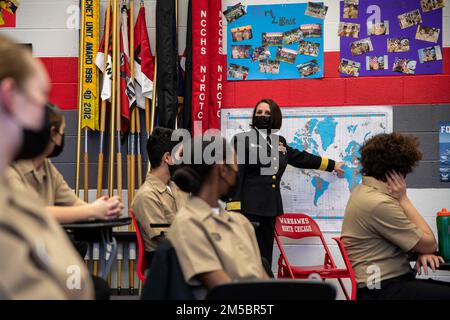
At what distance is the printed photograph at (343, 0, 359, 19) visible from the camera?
4.71 m

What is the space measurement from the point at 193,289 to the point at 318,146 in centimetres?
304

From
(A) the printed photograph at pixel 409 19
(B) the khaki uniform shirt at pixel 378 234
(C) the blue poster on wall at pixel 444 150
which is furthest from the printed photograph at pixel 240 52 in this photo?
(B) the khaki uniform shirt at pixel 378 234

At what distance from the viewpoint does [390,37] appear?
4688 mm

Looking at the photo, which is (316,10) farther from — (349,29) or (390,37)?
(390,37)

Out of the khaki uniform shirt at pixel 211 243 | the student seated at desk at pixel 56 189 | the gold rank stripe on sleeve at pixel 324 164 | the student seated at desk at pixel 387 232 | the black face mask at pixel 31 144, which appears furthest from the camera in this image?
the gold rank stripe on sleeve at pixel 324 164

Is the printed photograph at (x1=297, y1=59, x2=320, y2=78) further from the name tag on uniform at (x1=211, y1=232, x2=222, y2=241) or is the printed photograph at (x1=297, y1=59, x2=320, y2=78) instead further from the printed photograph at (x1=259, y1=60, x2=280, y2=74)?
the name tag on uniform at (x1=211, y1=232, x2=222, y2=241)

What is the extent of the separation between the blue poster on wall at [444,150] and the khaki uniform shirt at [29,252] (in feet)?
13.5

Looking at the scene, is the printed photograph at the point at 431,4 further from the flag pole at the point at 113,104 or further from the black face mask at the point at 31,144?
the black face mask at the point at 31,144

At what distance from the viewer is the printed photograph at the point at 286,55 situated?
4.75 meters

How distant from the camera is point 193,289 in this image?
6.15ft

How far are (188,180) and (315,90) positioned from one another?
2859 millimetres

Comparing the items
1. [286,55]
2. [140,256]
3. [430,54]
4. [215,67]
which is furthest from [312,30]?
[140,256]

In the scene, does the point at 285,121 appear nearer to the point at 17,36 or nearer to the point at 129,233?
the point at 129,233

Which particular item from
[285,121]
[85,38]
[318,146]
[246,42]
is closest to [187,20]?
[246,42]
